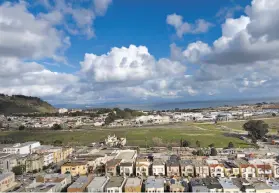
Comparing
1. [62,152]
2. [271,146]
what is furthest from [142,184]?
[271,146]

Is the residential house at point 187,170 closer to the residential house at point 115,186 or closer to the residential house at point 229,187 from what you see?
the residential house at point 229,187

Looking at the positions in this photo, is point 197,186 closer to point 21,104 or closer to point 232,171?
point 232,171

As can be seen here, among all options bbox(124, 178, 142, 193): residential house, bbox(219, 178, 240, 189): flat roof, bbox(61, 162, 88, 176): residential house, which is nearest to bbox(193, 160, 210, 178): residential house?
bbox(219, 178, 240, 189): flat roof

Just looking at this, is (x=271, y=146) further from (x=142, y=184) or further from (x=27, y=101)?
(x=27, y=101)

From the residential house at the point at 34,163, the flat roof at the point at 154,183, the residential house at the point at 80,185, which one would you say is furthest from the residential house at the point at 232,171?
the residential house at the point at 34,163

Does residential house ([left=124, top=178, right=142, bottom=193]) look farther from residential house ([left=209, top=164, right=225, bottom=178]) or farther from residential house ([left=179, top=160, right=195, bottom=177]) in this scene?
residential house ([left=209, top=164, right=225, bottom=178])
